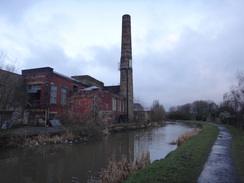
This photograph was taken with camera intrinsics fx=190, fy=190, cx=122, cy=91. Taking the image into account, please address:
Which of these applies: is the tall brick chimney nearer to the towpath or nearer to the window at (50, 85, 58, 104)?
the window at (50, 85, 58, 104)

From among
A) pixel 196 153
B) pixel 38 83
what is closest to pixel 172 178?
pixel 196 153

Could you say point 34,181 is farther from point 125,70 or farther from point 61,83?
point 125,70

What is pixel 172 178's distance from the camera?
5348 mm

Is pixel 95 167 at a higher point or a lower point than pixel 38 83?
lower

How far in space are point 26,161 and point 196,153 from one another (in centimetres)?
827

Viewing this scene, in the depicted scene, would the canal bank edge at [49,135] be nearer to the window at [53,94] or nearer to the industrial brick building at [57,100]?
the industrial brick building at [57,100]

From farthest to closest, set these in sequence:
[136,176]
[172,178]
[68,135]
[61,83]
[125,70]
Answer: [125,70] < [61,83] < [68,135] < [136,176] < [172,178]

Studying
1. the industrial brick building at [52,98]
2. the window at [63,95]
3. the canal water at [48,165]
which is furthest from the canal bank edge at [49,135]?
the window at [63,95]

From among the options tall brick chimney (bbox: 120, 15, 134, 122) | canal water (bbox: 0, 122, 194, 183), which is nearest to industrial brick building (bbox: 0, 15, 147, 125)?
tall brick chimney (bbox: 120, 15, 134, 122)

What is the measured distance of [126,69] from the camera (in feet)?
113

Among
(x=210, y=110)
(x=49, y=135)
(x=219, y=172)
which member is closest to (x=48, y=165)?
(x=49, y=135)

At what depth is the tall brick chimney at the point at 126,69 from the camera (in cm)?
3450

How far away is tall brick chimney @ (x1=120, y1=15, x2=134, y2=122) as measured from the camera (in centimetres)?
3450

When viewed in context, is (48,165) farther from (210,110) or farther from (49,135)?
(210,110)
